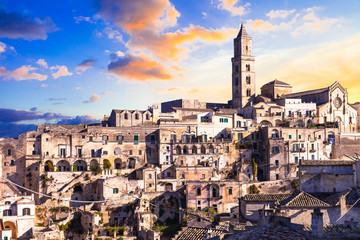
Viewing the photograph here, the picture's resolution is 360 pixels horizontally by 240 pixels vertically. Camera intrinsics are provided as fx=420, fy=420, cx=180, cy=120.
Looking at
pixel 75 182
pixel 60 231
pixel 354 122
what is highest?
pixel 354 122

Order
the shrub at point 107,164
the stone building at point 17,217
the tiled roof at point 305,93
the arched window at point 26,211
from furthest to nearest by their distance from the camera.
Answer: the tiled roof at point 305,93, the shrub at point 107,164, the arched window at point 26,211, the stone building at point 17,217

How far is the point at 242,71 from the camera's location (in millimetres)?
78438

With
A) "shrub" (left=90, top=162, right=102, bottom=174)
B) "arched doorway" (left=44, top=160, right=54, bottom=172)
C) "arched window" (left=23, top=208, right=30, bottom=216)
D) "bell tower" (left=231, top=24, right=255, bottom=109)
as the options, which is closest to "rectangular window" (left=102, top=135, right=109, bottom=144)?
"shrub" (left=90, top=162, right=102, bottom=174)

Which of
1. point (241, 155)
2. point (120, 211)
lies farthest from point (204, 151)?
point (120, 211)

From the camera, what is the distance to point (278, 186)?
55.2 metres

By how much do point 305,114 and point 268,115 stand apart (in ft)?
21.0

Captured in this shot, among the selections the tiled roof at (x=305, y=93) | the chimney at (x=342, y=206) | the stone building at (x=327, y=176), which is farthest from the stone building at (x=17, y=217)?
the tiled roof at (x=305, y=93)

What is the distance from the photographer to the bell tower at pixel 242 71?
3073 inches

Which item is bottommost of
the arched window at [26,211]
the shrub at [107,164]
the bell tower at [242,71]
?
the arched window at [26,211]

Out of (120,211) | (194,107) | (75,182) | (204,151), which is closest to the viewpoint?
(120,211)

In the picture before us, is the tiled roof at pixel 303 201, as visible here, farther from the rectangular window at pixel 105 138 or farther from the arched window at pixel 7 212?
the rectangular window at pixel 105 138

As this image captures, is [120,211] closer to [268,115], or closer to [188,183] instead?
[188,183]

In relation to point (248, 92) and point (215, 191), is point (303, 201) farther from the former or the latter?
point (248, 92)

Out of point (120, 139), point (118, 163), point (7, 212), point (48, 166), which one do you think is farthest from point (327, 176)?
point (48, 166)
